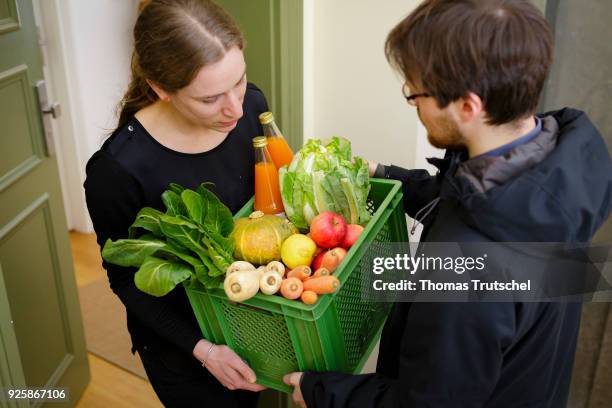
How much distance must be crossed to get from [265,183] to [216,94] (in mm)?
231

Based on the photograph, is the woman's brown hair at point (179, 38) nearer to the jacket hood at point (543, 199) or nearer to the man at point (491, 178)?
the man at point (491, 178)

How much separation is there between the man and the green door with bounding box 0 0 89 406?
1.26m

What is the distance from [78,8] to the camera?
120 inches

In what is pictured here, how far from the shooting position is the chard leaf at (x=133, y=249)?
1.08 metres

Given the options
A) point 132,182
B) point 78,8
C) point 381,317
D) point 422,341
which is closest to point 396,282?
point 381,317

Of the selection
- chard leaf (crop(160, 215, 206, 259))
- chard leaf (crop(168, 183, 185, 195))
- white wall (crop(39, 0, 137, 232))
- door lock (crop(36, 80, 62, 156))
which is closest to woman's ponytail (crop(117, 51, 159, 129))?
chard leaf (crop(168, 183, 185, 195))

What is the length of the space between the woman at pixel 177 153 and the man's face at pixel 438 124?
0.44 m

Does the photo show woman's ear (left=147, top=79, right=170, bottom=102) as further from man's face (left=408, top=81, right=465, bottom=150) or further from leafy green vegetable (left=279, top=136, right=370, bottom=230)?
man's face (left=408, top=81, right=465, bottom=150)

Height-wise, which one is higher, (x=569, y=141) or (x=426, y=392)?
(x=569, y=141)

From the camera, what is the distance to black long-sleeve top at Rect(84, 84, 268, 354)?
1.21 meters

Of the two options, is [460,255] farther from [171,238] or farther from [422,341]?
[171,238]

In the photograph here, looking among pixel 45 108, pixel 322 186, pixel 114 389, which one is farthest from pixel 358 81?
pixel 114 389

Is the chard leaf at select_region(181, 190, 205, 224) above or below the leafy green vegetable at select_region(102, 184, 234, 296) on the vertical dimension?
above

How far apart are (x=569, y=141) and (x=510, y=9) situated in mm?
224
